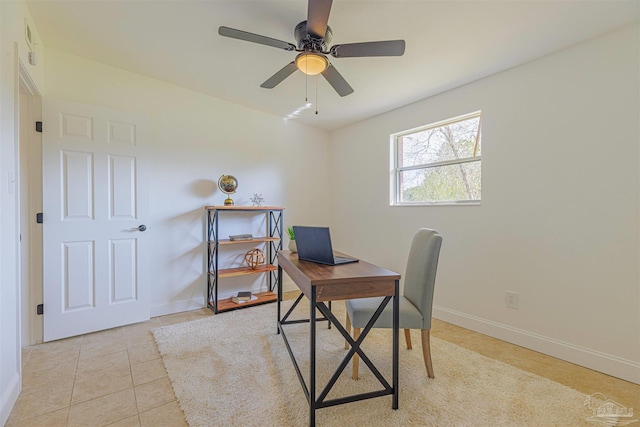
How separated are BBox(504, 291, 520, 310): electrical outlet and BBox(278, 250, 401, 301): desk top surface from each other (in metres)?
1.50

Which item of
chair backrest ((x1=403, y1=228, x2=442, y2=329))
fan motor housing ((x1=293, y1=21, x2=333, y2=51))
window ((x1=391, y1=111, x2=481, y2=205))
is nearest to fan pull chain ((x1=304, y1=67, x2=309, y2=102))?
fan motor housing ((x1=293, y1=21, x2=333, y2=51))

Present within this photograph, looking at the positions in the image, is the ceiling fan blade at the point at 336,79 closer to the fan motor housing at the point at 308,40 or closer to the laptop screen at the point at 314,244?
the fan motor housing at the point at 308,40

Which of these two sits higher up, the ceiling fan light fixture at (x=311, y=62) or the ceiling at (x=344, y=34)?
the ceiling at (x=344, y=34)

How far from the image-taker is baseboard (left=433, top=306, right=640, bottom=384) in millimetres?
1862

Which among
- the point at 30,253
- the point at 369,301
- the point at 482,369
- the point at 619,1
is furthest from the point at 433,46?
the point at 30,253

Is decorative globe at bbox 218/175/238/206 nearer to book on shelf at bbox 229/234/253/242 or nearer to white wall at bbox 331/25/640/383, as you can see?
book on shelf at bbox 229/234/253/242

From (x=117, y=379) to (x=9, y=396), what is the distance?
0.49 m

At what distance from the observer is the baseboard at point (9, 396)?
57.2 inches

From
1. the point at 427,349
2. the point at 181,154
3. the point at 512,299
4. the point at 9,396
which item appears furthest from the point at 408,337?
the point at 181,154

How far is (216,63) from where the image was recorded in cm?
254

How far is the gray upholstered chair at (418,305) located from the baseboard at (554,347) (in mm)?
1035

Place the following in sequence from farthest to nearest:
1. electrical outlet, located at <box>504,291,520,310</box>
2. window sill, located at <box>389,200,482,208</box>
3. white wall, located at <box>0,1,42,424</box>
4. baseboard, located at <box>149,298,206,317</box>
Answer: baseboard, located at <box>149,298,206,317</box>, window sill, located at <box>389,200,482,208</box>, electrical outlet, located at <box>504,291,520,310</box>, white wall, located at <box>0,1,42,424</box>

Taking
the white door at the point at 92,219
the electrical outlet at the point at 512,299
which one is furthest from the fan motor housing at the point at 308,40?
the electrical outlet at the point at 512,299

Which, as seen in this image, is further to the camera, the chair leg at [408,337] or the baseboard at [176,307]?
the baseboard at [176,307]
